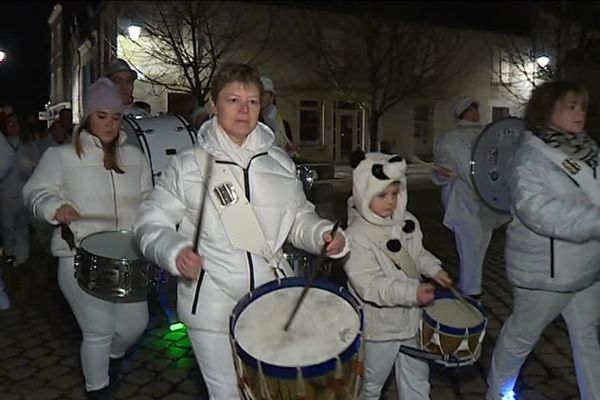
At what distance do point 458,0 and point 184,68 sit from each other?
1531cm

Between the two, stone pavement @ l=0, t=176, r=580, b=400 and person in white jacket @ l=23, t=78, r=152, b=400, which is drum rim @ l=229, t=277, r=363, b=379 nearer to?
person in white jacket @ l=23, t=78, r=152, b=400

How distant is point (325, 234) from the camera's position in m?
2.63

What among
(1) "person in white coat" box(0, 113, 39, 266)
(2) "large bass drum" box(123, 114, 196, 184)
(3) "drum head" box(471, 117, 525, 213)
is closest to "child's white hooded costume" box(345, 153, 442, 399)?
(2) "large bass drum" box(123, 114, 196, 184)

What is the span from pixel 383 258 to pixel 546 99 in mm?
1233

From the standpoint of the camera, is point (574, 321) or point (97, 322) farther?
point (97, 322)

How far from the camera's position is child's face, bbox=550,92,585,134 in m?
3.36

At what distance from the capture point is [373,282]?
10.2 ft

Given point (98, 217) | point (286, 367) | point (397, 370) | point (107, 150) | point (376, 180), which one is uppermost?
point (107, 150)

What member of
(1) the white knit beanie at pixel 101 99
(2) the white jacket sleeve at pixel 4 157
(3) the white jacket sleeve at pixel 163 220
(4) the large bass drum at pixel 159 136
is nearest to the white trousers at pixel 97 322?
(1) the white knit beanie at pixel 101 99

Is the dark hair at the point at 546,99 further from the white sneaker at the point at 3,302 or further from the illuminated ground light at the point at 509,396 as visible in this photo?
the white sneaker at the point at 3,302

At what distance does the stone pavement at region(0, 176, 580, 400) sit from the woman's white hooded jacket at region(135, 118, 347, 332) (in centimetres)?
174

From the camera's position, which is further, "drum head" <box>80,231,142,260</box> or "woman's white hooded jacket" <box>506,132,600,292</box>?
"drum head" <box>80,231,142,260</box>

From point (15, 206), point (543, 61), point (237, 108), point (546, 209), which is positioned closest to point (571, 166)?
point (546, 209)

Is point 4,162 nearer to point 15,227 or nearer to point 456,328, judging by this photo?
point 15,227
